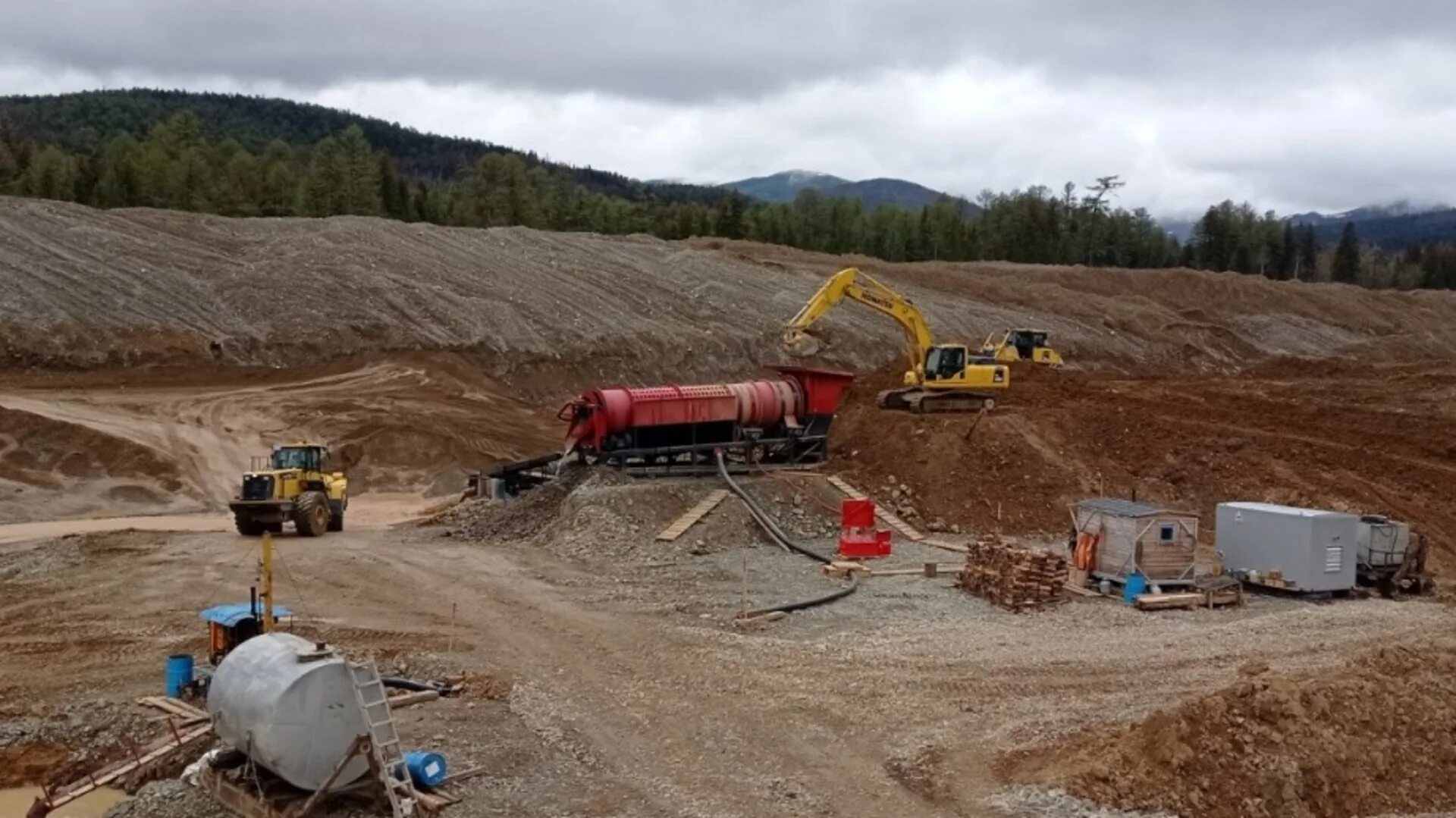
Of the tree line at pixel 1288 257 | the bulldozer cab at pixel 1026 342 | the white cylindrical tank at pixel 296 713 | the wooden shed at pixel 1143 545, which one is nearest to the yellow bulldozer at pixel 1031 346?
the bulldozer cab at pixel 1026 342

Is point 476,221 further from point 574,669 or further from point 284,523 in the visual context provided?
point 574,669

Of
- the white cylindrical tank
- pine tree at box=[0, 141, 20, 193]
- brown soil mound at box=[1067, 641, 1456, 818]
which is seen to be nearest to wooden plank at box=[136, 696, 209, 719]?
the white cylindrical tank

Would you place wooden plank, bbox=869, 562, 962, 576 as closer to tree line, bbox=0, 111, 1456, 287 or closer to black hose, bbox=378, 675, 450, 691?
black hose, bbox=378, 675, 450, 691

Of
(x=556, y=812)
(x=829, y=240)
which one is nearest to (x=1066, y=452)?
(x=556, y=812)

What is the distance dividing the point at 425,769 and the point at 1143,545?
13739mm

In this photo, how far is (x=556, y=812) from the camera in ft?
39.4

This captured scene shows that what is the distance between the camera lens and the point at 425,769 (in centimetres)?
1196

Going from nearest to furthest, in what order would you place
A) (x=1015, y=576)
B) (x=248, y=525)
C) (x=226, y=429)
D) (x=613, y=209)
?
(x=1015, y=576), (x=248, y=525), (x=226, y=429), (x=613, y=209)

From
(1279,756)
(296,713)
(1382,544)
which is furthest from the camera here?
(1382,544)

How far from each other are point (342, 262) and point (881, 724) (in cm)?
4065

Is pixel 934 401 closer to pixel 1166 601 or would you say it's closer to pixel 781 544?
pixel 781 544

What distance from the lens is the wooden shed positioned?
2120 centimetres

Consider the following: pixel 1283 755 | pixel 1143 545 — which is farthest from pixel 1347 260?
pixel 1283 755

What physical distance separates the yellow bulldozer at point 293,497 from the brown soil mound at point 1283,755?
18.8 meters
